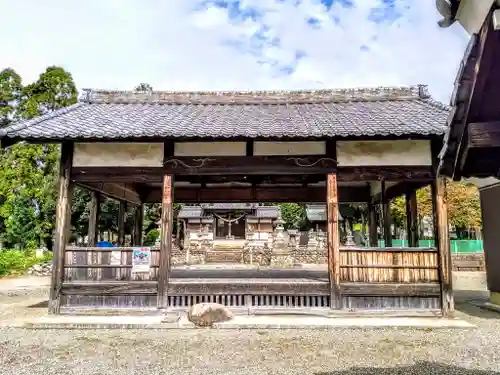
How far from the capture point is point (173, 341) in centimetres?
682

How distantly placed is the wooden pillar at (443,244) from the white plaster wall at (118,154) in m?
6.60

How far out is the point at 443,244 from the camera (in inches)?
338

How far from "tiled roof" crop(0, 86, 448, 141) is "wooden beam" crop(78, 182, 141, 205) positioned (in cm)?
165

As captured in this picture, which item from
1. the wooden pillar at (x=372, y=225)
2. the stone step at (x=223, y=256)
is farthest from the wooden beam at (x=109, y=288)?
the stone step at (x=223, y=256)

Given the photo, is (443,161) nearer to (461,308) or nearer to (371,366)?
(371,366)

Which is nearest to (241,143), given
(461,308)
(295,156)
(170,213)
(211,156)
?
(211,156)

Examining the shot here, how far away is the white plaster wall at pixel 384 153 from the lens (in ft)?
29.3

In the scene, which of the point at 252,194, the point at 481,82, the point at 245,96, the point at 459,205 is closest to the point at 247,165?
the point at 245,96

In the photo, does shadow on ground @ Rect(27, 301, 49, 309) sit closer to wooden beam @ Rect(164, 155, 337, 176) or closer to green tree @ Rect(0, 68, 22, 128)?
wooden beam @ Rect(164, 155, 337, 176)

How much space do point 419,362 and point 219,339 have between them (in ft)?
11.1

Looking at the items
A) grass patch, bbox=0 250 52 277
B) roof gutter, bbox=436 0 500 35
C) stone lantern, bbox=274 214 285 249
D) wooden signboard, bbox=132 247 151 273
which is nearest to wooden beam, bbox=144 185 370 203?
wooden signboard, bbox=132 247 151 273

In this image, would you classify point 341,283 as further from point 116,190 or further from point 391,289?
point 116,190

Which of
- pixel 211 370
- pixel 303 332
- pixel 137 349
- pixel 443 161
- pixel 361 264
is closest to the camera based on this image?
pixel 443 161

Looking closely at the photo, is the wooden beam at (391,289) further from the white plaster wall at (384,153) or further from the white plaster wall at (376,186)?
the white plaster wall at (376,186)
